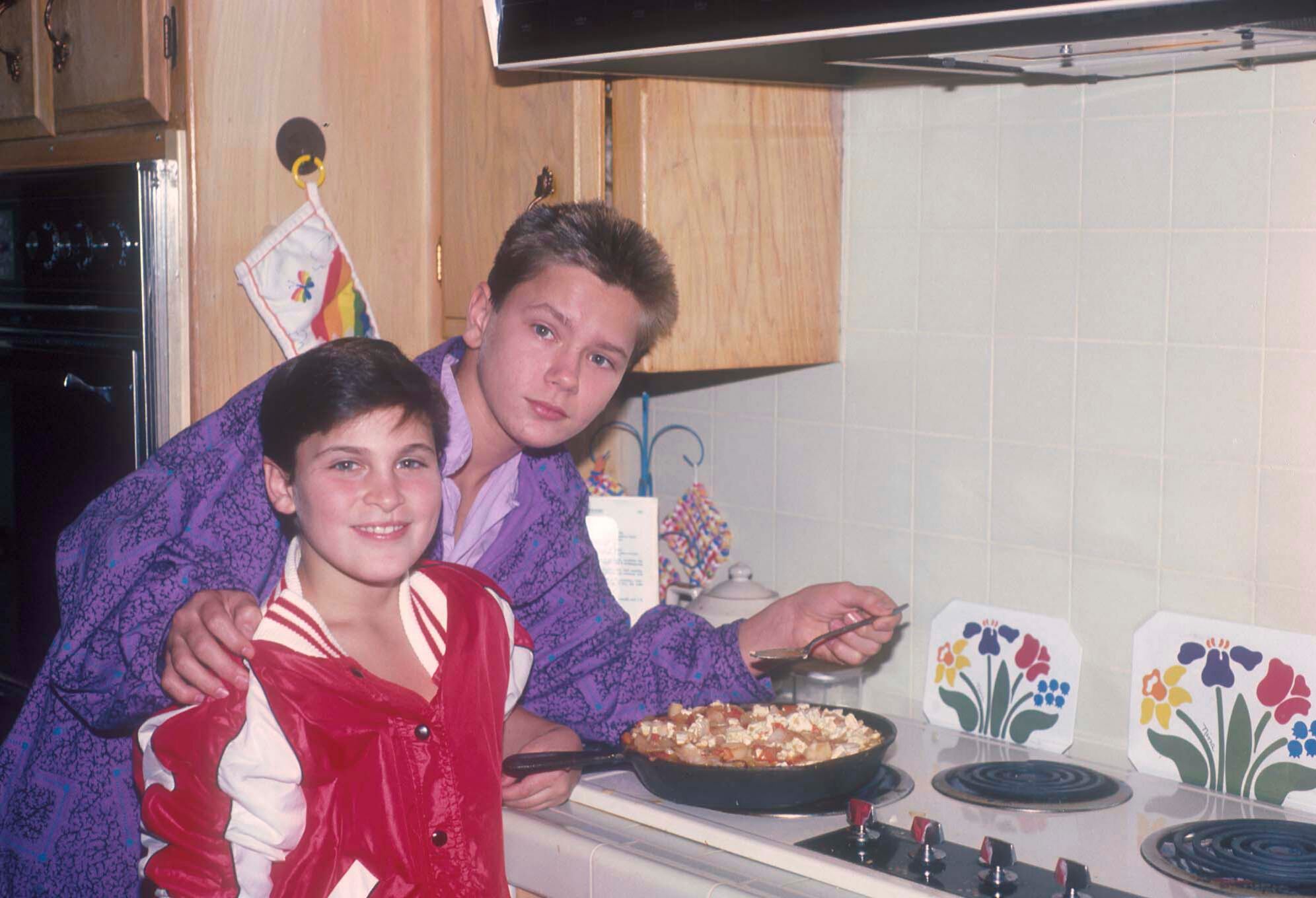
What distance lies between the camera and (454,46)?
205 cm

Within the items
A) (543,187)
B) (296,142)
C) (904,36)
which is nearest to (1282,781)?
(904,36)

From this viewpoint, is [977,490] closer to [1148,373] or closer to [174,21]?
[1148,373]

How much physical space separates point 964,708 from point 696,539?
21.1 inches

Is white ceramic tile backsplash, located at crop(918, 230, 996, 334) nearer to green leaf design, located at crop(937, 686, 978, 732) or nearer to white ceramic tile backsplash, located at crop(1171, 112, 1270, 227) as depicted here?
white ceramic tile backsplash, located at crop(1171, 112, 1270, 227)

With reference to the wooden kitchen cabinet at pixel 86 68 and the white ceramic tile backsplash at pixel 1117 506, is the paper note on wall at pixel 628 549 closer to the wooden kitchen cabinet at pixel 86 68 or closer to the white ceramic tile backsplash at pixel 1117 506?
the white ceramic tile backsplash at pixel 1117 506

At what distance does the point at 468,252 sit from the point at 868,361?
0.62m

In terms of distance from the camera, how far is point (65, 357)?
2.02 m

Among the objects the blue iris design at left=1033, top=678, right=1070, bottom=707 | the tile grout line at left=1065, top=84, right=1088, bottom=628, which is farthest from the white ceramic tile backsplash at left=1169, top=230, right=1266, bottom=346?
the blue iris design at left=1033, top=678, right=1070, bottom=707

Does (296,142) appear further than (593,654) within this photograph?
Yes

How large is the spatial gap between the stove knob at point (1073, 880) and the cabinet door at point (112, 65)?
4.79ft

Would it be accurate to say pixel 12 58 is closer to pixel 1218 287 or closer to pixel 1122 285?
pixel 1122 285

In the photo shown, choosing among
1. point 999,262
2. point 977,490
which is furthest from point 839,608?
point 999,262

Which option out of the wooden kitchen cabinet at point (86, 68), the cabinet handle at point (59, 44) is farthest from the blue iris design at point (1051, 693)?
the cabinet handle at point (59, 44)

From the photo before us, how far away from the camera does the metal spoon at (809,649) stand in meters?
1.78
